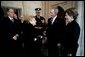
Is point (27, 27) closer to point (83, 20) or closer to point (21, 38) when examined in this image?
point (21, 38)

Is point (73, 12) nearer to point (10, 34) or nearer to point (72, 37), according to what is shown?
point (72, 37)

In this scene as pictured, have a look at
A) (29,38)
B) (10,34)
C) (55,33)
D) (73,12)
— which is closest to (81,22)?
(73,12)

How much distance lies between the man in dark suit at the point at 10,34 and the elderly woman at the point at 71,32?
1.69 feet

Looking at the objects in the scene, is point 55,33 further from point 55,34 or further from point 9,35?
point 9,35

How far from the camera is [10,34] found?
2.00 meters

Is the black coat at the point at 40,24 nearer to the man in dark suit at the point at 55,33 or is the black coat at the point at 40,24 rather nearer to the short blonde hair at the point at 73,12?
the man in dark suit at the point at 55,33

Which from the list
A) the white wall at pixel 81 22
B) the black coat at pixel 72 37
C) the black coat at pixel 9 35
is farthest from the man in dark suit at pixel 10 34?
the white wall at pixel 81 22

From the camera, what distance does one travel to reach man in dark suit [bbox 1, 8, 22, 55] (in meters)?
1.99

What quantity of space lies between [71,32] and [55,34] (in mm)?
165

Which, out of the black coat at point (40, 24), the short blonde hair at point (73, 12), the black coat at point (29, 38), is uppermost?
the short blonde hair at point (73, 12)

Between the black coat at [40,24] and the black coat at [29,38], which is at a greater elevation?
the black coat at [40,24]

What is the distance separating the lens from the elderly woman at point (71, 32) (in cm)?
203

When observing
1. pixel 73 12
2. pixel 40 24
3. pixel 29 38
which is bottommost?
pixel 29 38

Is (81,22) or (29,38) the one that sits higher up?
(81,22)
